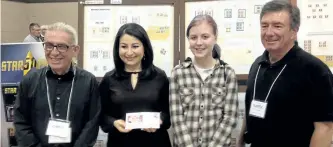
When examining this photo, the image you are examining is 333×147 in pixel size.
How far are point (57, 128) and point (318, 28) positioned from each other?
79.2 inches

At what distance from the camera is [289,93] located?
2.13m

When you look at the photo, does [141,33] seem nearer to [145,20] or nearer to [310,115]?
[145,20]

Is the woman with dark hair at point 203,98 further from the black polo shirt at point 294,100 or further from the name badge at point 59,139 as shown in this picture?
the name badge at point 59,139

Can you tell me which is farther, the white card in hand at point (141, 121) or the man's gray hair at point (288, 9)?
the white card in hand at point (141, 121)

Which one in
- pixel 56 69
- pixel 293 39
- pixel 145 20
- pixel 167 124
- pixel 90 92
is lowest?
pixel 167 124

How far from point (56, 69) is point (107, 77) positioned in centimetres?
32

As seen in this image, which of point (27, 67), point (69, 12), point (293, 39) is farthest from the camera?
point (69, 12)

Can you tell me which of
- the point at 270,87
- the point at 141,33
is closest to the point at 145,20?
the point at 141,33

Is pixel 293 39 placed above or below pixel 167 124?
above

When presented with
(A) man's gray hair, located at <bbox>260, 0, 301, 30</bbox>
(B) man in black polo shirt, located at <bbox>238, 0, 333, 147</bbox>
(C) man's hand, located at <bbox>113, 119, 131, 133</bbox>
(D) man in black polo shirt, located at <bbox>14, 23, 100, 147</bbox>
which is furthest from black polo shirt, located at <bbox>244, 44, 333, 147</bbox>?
(D) man in black polo shirt, located at <bbox>14, 23, 100, 147</bbox>

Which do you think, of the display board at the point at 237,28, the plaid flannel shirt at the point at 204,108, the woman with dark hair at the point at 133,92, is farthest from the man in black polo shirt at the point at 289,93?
the display board at the point at 237,28

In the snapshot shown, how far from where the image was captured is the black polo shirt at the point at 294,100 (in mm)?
2041

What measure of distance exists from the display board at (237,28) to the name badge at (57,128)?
1358mm

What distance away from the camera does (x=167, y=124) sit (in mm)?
Result: 2443
